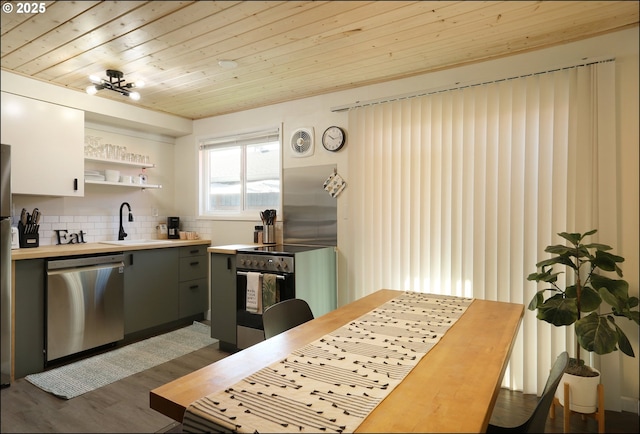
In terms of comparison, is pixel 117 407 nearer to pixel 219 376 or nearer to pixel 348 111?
pixel 219 376

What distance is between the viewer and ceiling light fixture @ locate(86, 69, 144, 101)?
2.46 m

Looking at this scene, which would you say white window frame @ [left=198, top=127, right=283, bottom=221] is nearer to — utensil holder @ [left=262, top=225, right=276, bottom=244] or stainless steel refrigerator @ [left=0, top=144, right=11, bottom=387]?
utensil holder @ [left=262, top=225, right=276, bottom=244]

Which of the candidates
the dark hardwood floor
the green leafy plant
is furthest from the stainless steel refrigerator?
the green leafy plant

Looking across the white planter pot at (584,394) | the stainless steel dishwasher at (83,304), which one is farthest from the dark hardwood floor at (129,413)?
the stainless steel dishwasher at (83,304)

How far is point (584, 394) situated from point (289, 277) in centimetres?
175

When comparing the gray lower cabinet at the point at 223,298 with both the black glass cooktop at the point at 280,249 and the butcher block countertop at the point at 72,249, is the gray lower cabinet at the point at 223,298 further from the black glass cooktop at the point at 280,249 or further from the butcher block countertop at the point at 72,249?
the butcher block countertop at the point at 72,249

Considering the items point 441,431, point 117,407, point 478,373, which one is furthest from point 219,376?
point 117,407

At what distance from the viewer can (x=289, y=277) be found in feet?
8.32

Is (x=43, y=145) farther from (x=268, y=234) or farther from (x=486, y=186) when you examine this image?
(x=486, y=186)

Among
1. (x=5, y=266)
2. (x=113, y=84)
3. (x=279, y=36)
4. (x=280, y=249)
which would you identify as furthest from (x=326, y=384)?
(x=113, y=84)

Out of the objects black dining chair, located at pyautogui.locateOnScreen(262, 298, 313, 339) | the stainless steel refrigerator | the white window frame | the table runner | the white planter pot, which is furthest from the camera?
the white window frame

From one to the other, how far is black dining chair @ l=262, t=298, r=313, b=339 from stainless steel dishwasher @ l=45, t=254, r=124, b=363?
1.70 meters

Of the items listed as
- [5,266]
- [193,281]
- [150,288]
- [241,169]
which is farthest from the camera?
[241,169]

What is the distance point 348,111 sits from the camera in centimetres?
287
